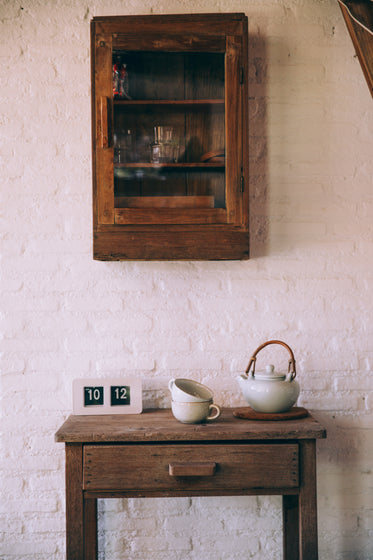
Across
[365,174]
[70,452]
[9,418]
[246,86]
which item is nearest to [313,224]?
[365,174]

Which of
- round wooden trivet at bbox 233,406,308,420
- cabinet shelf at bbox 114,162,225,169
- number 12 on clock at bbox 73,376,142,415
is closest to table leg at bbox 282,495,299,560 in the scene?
round wooden trivet at bbox 233,406,308,420

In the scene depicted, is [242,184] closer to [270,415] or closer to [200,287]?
[200,287]

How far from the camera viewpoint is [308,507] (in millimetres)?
1672

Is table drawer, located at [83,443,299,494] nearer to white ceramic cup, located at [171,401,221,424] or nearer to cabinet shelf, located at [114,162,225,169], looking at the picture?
white ceramic cup, located at [171,401,221,424]

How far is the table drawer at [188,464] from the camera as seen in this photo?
1680mm

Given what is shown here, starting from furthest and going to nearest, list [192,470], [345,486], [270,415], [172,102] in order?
[345,486], [172,102], [270,415], [192,470]

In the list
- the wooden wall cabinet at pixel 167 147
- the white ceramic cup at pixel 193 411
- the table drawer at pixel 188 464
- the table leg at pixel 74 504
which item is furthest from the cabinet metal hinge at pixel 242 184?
the table leg at pixel 74 504

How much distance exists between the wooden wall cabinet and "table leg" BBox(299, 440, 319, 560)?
0.75 m

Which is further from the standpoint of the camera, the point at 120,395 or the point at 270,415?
the point at 120,395

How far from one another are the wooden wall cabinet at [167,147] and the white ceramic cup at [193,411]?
530 millimetres

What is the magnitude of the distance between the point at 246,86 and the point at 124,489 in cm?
148

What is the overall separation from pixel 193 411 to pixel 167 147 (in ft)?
3.20

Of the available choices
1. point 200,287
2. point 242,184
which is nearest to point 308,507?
point 200,287

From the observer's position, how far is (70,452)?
169cm
